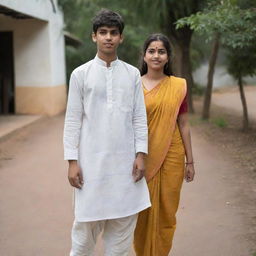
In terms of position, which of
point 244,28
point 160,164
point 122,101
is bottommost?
point 160,164

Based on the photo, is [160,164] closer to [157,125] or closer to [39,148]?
[157,125]

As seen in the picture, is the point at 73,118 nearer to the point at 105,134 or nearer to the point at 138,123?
the point at 105,134

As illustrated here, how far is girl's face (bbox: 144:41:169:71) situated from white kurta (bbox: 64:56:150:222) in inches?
17.4

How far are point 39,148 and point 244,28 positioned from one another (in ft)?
13.9

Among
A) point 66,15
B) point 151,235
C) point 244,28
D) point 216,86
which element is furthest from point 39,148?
point 216,86

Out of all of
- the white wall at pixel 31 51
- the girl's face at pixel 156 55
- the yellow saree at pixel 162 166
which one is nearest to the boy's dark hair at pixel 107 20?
the girl's face at pixel 156 55

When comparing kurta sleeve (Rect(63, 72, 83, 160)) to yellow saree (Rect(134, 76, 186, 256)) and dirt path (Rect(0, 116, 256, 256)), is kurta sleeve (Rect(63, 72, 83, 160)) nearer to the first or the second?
yellow saree (Rect(134, 76, 186, 256))

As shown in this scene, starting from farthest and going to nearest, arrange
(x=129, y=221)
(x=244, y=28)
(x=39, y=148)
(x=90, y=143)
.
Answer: (x=39, y=148), (x=244, y=28), (x=129, y=221), (x=90, y=143)

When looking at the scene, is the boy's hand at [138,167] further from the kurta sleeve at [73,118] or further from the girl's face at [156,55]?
the girl's face at [156,55]

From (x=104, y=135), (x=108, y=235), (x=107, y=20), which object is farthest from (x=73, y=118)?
(x=108, y=235)

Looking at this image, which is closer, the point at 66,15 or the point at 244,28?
the point at 244,28

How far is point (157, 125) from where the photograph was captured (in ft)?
9.52

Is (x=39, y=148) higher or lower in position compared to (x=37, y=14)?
lower

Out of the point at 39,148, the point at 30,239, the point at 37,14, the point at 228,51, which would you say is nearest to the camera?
the point at 30,239
